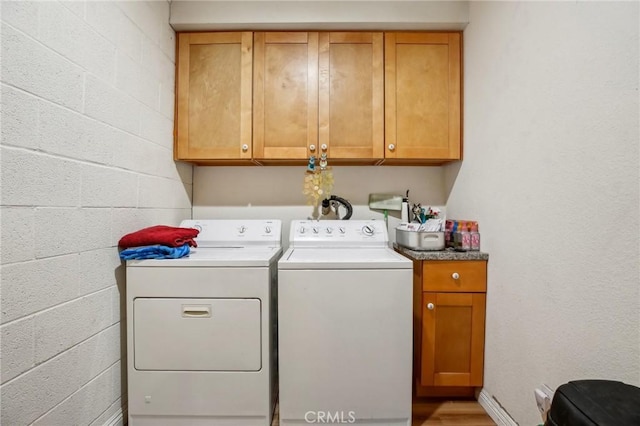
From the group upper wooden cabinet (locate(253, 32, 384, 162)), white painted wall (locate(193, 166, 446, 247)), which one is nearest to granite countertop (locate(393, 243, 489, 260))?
white painted wall (locate(193, 166, 446, 247))

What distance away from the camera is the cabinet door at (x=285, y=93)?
1.79m

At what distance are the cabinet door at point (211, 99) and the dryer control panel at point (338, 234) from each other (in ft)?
2.03

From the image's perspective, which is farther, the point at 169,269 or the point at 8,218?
the point at 169,269

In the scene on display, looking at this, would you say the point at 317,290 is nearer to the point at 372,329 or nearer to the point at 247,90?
the point at 372,329

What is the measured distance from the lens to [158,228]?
4.64 ft

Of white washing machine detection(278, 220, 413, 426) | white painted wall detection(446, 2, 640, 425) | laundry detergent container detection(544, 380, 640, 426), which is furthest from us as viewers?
white washing machine detection(278, 220, 413, 426)

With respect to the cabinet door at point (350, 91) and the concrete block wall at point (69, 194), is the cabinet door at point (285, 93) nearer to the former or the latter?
Answer: the cabinet door at point (350, 91)

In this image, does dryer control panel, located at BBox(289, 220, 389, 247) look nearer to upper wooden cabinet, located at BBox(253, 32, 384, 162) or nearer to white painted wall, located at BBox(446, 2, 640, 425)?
upper wooden cabinet, located at BBox(253, 32, 384, 162)

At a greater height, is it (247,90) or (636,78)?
(247,90)

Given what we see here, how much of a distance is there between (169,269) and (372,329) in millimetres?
1000

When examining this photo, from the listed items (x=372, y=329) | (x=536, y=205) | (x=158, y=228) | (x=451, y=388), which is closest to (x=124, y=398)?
(x=158, y=228)

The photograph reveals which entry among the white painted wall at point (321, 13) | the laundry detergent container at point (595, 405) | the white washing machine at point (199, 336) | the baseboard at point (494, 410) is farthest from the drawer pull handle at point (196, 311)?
the white painted wall at point (321, 13)

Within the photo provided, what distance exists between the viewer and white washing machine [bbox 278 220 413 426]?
1.27 m

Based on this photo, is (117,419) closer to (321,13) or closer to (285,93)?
(285,93)
